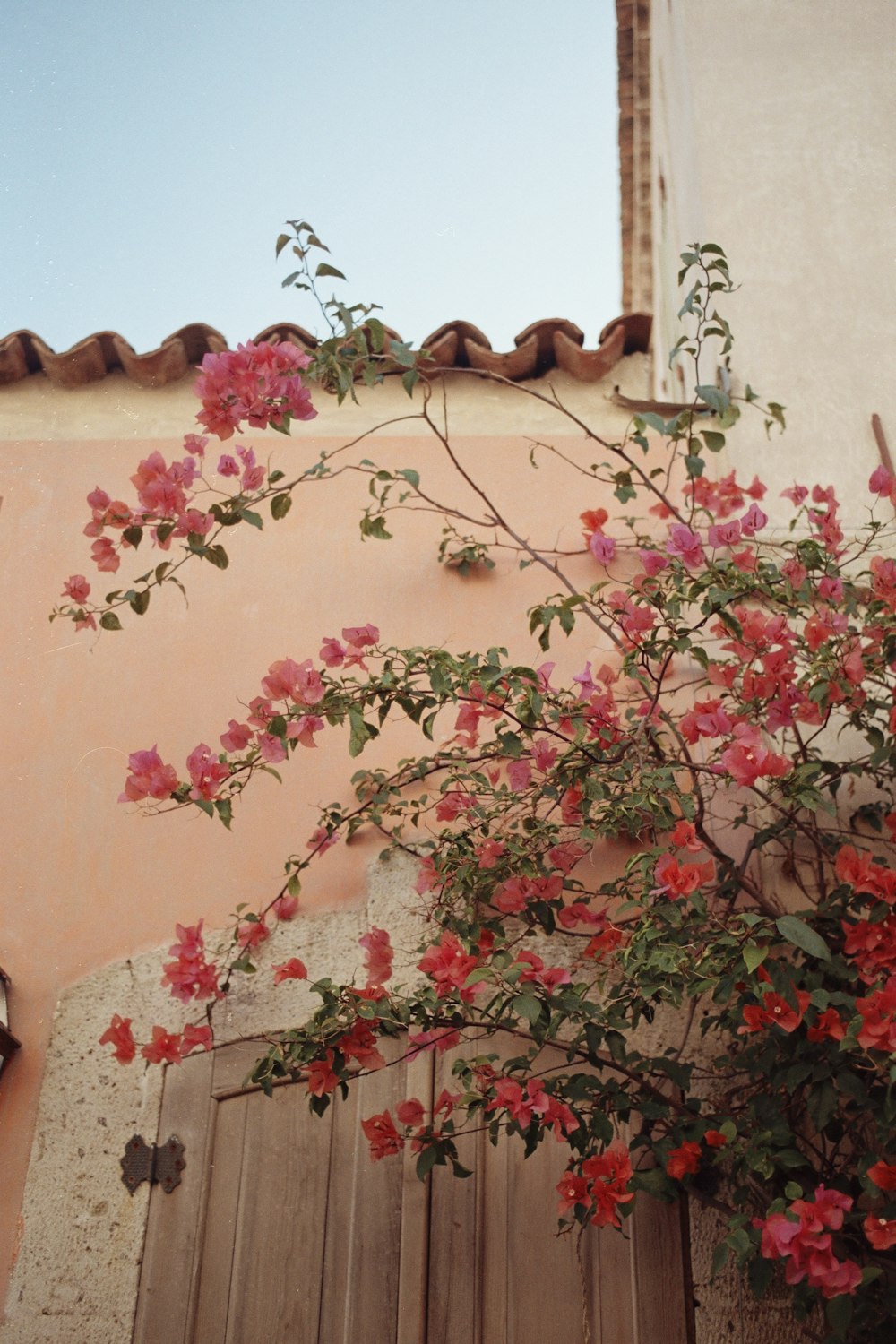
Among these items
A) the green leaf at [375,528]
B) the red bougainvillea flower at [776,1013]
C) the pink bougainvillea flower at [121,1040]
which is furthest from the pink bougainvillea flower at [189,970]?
the red bougainvillea flower at [776,1013]

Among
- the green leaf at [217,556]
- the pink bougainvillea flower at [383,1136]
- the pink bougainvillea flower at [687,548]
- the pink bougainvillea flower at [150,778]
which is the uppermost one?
the pink bougainvillea flower at [687,548]

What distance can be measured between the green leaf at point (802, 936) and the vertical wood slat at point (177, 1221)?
1648mm

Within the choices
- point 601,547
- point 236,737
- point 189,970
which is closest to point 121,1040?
point 189,970

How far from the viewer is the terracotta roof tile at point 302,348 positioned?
4551 mm

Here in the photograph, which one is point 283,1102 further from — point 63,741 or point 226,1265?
point 63,741

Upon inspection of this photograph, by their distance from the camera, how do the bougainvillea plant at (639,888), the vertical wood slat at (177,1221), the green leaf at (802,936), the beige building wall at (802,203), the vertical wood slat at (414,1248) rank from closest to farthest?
the green leaf at (802,936) → the bougainvillea plant at (639,888) → the vertical wood slat at (414,1248) → the vertical wood slat at (177,1221) → the beige building wall at (802,203)

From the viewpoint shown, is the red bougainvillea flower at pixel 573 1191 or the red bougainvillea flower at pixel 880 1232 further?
the red bougainvillea flower at pixel 573 1191

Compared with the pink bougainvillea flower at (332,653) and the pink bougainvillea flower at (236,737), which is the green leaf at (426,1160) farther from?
the pink bougainvillea flower at (332,653)

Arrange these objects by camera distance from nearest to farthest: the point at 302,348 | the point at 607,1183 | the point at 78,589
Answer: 1. the point at 607,1183
2. the point at 78,589
3. the point at 302,348

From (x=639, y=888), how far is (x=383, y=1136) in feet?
2.98

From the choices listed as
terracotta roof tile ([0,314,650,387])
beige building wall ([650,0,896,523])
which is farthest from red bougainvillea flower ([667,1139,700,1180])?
terracotta roof tile ([0,314,650,387])

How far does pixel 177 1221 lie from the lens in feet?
10.1

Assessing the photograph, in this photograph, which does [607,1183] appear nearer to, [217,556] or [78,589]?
[217,556]

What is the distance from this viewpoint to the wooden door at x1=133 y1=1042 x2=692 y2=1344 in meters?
2.89
